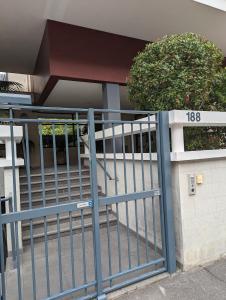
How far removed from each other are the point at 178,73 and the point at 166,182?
176 centimetres

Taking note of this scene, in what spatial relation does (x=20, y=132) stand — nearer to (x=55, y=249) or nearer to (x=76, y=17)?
(x=55, y=249)

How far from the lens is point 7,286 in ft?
9.89

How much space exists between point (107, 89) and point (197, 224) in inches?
171

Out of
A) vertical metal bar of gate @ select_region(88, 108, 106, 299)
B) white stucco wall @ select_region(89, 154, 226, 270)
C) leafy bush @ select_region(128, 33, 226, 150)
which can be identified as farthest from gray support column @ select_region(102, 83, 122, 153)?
vertical metal bar of gate @ select_region(88, 108, 106, 299)

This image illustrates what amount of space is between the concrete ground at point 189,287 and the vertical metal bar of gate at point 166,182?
217mm

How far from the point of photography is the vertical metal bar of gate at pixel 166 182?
3.23 meters

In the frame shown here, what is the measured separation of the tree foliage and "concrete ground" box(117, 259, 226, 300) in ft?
7.82

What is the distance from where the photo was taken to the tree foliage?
12.5 ft

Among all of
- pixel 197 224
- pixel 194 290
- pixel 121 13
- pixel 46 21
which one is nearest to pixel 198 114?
pixel 197 224

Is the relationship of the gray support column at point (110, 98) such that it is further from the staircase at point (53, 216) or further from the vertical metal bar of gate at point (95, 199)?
the vertical metal bar of gate at point (95, 199)

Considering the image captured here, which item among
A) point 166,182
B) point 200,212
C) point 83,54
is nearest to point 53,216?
point 166,182

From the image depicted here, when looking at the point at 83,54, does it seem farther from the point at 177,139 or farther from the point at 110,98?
the point at 177,139

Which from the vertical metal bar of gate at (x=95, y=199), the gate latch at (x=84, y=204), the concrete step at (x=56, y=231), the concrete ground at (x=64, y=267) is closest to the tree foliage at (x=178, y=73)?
the vertical metal bar of gate at (x=95, y=199)

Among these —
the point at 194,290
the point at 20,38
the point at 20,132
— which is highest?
the point at 20,38
